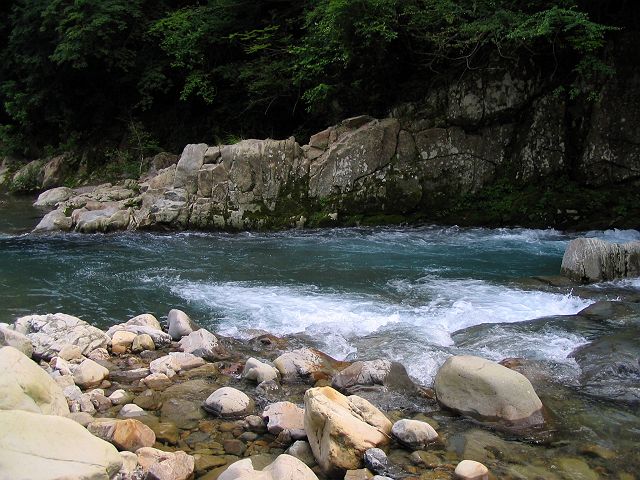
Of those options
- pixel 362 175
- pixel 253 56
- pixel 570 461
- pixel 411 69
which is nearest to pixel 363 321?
pixel 570 461

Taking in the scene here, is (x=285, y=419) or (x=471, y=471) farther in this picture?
(x=285, y=419)

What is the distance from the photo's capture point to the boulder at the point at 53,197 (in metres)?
17.3

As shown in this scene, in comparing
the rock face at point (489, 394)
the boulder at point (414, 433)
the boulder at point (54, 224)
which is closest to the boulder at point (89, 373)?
the boulder at point (414, 433)

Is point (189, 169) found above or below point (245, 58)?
below

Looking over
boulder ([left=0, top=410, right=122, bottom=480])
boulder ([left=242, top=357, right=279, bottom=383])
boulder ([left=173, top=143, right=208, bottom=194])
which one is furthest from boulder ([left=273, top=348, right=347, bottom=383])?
boulder ([left=173, top=143, right=208, bottom=194])

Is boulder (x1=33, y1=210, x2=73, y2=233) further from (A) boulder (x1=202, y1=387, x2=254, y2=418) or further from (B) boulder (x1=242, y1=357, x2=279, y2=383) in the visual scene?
(A) boulder (x1=202, y1=387, x2=254, y2=418)

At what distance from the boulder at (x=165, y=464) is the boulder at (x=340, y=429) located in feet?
3.01

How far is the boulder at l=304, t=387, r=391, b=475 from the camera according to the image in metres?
4.38

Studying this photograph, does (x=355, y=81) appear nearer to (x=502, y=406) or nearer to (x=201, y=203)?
(x=201, y=203)

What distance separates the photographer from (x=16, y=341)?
6406 millimetres

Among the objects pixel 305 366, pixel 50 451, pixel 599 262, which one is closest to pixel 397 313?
pixel 305 366

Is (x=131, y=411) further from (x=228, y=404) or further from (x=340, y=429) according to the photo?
(x=340, y=429)

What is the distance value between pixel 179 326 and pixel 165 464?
3.01 m

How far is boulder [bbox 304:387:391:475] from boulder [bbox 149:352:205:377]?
A: 1959 millimetres
